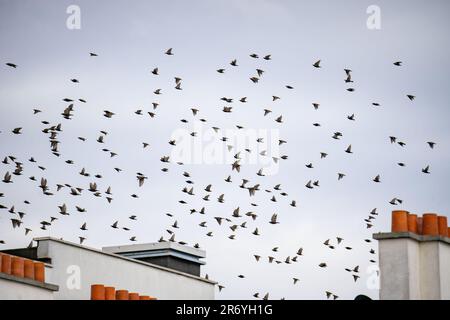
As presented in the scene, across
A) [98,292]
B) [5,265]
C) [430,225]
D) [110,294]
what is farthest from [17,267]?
[430,225]

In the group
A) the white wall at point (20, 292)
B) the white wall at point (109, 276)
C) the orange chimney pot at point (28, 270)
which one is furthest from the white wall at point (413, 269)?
the white wall at point (109, 276)

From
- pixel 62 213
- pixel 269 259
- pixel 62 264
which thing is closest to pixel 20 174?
pixel 62 213

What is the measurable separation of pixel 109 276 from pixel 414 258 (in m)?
18.8

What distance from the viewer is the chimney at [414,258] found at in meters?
37.0

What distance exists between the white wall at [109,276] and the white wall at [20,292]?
8013 millimetres

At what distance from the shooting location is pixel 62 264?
50625 millimetres

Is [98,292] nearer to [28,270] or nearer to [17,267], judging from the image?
[28,270]

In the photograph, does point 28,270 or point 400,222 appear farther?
point 28,270

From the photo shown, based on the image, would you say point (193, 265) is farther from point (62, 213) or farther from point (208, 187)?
point (62, 213)

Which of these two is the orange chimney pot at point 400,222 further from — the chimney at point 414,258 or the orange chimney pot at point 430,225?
the orange chimney pot at point 430,225

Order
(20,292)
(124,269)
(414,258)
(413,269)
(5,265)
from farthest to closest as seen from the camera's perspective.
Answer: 1. (124,269)
2. (20,292)
3. (5,265)
4. (414,258)
5. (413,269)

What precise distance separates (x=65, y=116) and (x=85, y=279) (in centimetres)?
744

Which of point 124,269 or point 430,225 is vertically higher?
point 124,269

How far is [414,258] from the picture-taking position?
37406 millimetres
